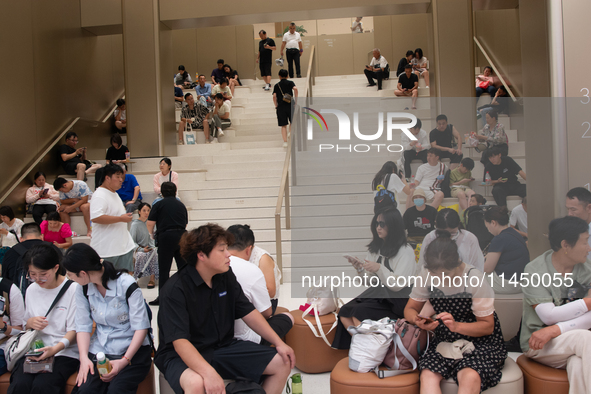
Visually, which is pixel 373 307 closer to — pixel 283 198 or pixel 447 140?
pixel 447 140

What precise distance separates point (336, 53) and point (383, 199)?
474 inches

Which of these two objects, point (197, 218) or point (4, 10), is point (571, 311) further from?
point (4, 10)

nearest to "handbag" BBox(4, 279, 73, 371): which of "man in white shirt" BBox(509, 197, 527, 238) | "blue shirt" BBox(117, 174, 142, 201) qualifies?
"man in white shirt" BBox(509, 197, 527, 238)

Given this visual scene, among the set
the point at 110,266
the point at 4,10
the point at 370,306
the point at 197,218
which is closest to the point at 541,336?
the point at 370,306

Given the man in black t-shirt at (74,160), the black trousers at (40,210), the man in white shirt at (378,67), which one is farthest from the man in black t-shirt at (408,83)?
the black trousers at (40,210)

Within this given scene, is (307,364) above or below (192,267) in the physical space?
below

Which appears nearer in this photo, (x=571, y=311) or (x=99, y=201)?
(x=571, y=311)

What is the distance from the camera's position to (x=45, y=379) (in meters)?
2.73

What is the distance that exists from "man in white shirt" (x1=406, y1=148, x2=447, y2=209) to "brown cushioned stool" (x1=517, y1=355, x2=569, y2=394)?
1327mm

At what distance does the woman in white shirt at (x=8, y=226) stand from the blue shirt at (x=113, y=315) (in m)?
3.73

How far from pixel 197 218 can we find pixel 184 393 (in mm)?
5311

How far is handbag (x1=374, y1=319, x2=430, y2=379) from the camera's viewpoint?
2.69m

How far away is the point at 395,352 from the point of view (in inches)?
107

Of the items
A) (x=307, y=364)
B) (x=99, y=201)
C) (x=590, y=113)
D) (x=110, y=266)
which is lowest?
(x=307, y=364)
